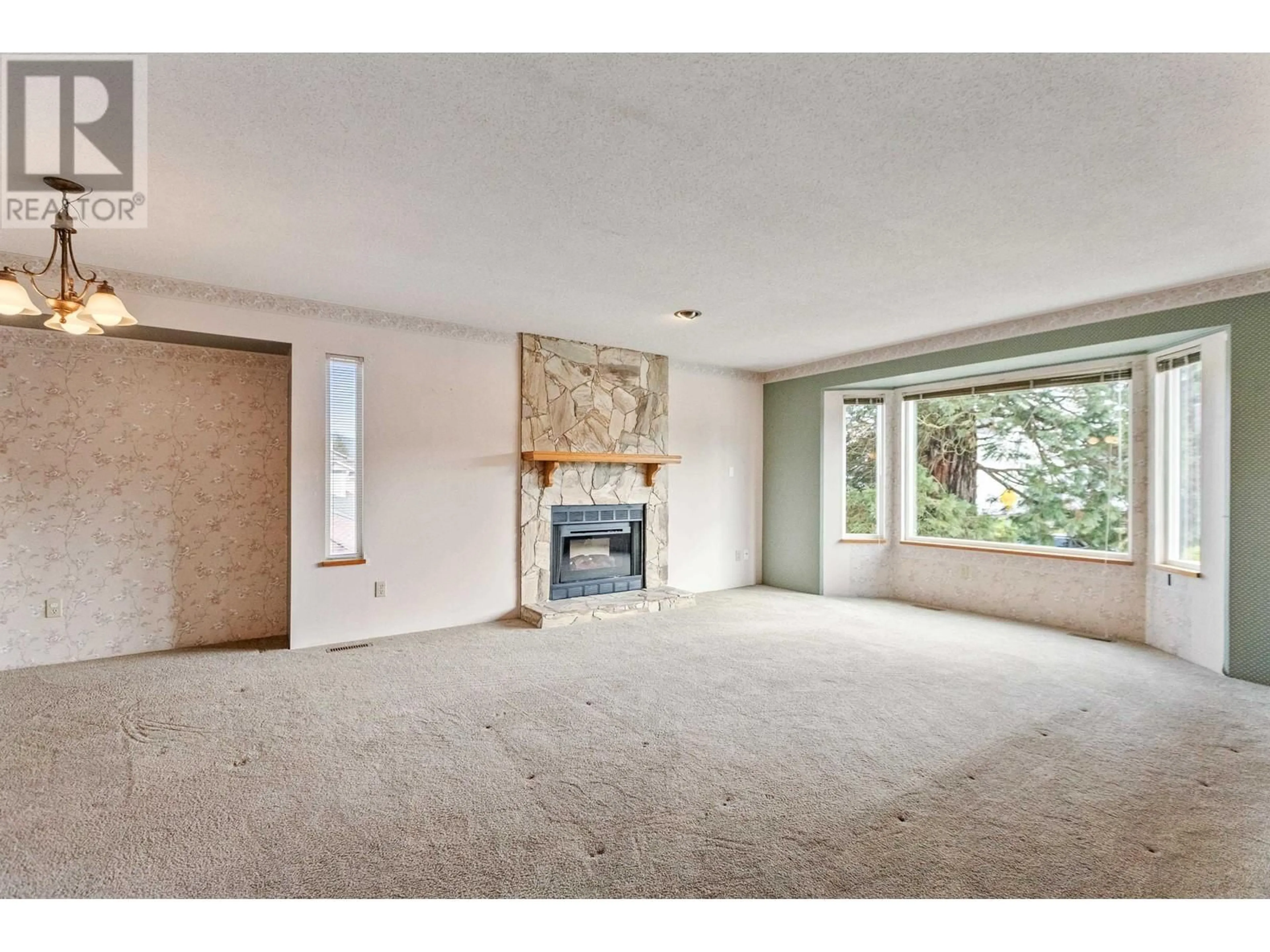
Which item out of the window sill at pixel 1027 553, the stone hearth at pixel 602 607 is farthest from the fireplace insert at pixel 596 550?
the window sill at pixel 1027 553

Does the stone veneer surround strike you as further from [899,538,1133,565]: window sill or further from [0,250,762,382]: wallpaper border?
[899,538,1133,565]: window sill

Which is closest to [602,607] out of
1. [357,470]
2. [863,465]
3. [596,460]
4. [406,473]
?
[596,460]

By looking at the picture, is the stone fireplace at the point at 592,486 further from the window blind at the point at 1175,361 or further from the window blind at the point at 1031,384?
the window blind at the point at 1175,361

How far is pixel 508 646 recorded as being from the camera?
4.48 m

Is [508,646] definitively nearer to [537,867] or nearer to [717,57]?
[537,867]

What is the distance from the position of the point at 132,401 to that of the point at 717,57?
14.9 ft

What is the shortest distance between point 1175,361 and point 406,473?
19.8 ft

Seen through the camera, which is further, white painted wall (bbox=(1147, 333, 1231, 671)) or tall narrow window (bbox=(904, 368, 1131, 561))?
tall narrow window (bbox=(904, 368, 1131, 561))

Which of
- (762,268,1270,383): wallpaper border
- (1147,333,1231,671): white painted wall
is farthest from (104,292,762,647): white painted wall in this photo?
(1147,333,1231,671): white painted wall

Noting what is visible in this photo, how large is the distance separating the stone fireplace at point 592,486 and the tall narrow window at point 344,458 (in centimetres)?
138

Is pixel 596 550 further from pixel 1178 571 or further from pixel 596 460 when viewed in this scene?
pixel 1178 571

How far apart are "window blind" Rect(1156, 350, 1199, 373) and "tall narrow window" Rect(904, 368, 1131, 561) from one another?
27 cm

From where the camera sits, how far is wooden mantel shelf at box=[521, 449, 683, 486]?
5.36m
